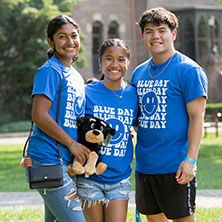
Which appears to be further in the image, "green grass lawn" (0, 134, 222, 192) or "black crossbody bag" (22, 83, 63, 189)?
"green grass lawn" (0, 134, 222, 192)

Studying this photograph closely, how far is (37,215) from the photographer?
260 inches

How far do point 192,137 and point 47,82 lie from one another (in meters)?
1.19

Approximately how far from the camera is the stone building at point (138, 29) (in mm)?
29609

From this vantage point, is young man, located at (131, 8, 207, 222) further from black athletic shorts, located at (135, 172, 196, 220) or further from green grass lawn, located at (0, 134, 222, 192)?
green grass lawn, located at (0, 134, 222, 192)

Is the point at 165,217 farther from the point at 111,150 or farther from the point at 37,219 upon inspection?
the point at 37,219

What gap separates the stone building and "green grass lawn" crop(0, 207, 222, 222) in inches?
893

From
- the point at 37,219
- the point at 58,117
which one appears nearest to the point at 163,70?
the point at 58,117

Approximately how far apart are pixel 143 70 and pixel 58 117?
1.02 metres

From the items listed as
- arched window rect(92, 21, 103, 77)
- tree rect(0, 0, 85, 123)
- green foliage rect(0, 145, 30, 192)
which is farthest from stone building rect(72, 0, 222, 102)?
green foliage rect(0, 145, 30, 192)

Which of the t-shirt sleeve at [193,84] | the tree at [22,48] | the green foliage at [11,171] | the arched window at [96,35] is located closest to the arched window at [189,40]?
the arched window at [96,35]

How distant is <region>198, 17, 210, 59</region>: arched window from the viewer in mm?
30688

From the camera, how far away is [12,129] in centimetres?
2373

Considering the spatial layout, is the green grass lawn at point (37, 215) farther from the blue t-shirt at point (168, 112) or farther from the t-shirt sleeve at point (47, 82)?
the t-shirt sleeve at point (47, 82)

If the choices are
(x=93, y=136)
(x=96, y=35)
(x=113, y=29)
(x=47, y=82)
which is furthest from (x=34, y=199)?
(x=113, y=29)
